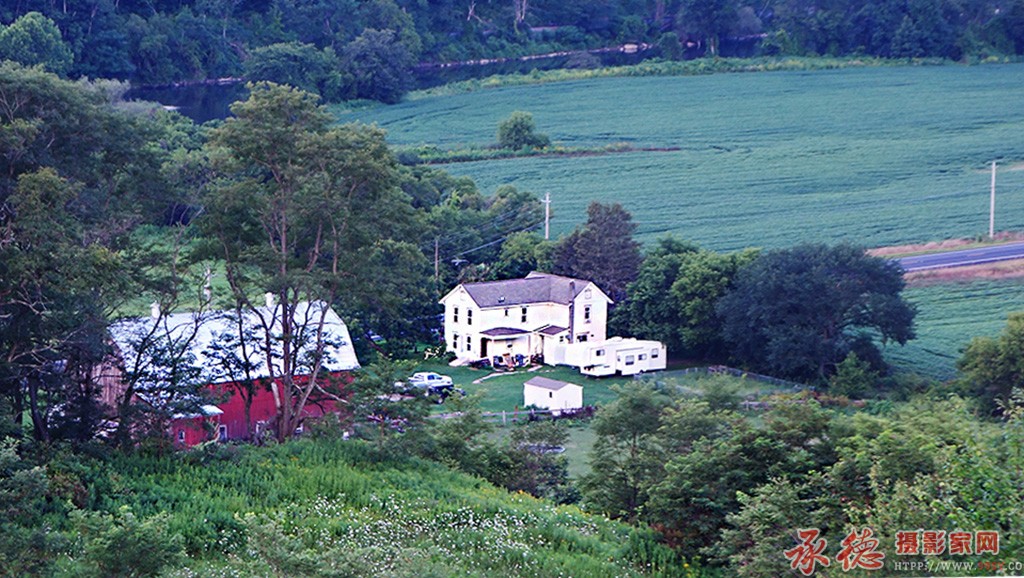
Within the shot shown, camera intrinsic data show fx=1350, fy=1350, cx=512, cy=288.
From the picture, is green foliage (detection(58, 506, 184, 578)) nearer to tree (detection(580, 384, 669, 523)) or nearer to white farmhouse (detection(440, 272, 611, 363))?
tree (detection(580, 384, 669, 523))

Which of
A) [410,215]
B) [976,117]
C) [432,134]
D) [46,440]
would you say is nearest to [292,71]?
[432,134]

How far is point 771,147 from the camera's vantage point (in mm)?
45625

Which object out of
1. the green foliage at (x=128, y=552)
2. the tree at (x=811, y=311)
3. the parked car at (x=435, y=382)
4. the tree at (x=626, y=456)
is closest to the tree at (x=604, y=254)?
the tree at (x=811, y=311)

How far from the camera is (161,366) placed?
14.1 m

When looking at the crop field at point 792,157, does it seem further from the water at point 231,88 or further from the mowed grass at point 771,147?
the water at point 231,88

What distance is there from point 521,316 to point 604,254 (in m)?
2.85

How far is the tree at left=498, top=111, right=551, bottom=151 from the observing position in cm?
4431

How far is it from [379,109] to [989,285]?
1119 inches

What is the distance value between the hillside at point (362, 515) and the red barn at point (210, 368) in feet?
5.11

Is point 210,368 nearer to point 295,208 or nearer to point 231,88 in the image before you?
point 295,208

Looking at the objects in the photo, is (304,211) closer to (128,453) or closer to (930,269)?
(128,453)

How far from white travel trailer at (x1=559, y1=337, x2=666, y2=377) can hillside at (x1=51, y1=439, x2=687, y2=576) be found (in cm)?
1185

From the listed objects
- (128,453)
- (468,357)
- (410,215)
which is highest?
(410,215)

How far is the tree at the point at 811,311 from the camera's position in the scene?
80.1ft
